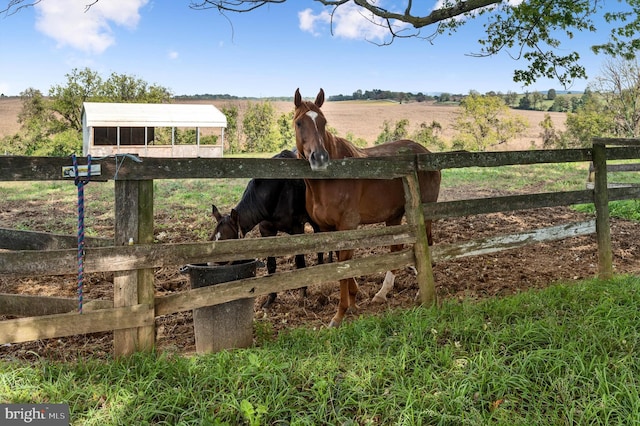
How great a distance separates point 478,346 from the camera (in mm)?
3332

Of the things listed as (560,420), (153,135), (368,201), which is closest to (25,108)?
(153,135)

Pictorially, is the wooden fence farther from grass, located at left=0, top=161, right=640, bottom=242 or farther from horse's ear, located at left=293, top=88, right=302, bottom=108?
grass, located at left=0, top=161, right=640, bottom=242

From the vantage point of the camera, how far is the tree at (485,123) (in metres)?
34.0

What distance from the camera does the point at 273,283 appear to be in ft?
12.3

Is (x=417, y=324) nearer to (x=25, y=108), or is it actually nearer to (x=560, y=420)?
(x=560, y=420)

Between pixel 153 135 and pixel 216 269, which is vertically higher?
pixel 153 135

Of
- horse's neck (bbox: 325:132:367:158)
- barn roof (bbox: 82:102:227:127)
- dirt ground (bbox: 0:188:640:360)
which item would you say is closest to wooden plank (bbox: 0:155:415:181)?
horse's neck (bbox: 325:132:367:158)

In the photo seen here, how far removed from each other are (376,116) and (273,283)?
5495cm

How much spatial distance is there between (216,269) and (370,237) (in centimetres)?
141

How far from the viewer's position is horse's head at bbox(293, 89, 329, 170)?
3.78 meters

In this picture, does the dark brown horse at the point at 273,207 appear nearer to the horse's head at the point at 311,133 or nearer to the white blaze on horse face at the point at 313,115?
the horse's head at the point at 311,133

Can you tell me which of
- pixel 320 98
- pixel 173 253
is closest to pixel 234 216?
pixel 320 98

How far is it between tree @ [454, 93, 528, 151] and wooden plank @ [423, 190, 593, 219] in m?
29.7

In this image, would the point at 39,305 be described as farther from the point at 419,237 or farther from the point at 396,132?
the point at 396,132
